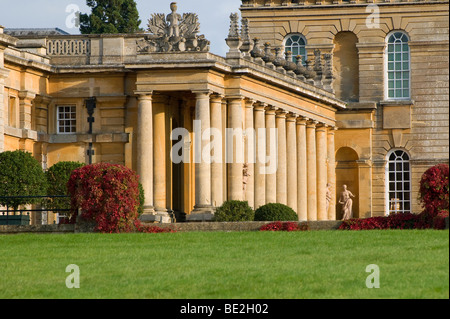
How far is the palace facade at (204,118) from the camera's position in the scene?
198 ft

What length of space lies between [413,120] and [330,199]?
27.8 ft

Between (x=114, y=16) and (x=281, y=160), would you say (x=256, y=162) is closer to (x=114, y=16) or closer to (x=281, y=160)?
(x=281, y=160)

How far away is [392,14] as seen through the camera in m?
83.8

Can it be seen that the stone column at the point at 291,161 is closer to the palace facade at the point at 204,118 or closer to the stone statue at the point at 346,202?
the palace facade at the point at 204,118

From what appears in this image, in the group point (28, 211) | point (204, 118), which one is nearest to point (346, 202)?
point (204, 118)

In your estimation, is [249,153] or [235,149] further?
[249,153]

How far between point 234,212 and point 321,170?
21225mm

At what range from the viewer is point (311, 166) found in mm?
75250

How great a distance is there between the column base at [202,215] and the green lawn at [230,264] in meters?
18.1

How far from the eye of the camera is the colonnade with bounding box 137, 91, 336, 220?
197 feet

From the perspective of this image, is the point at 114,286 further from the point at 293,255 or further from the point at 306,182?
the point at 306,182

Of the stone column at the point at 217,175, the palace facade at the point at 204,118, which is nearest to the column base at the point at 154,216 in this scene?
the palace facade at the point at 204,118

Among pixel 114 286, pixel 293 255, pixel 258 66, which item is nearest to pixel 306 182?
pixel 258 66

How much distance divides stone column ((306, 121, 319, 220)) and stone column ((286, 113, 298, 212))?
318 centimetres
